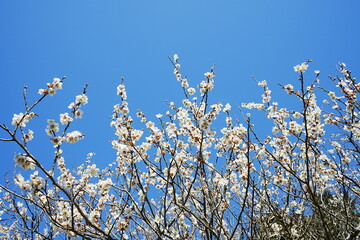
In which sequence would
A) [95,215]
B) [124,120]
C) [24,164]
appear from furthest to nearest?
[124,120] < [95,215] < [24,164]

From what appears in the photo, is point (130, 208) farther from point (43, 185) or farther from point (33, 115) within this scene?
point (33, 115)

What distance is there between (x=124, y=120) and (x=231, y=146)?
181cm

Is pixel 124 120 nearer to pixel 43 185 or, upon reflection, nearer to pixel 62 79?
pixel 62 79

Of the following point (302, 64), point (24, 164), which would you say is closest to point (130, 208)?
point (24, 164)

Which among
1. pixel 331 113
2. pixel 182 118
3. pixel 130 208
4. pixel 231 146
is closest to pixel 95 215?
pixel 130 208

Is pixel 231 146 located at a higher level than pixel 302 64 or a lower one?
lower

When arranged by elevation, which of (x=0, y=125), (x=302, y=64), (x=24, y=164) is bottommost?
(x=24, y=164)

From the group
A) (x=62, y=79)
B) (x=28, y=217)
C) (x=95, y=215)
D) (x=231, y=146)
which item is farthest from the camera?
(x=28, y=217)

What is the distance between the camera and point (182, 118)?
502 centimetres

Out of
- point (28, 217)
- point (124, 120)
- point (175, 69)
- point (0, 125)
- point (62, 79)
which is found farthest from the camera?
point (28, 217)

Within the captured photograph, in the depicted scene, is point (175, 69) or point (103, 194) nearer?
point (103, 194)

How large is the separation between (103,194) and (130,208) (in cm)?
52

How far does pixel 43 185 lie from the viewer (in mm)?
2561

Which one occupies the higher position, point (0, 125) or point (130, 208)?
point (0, 125)
